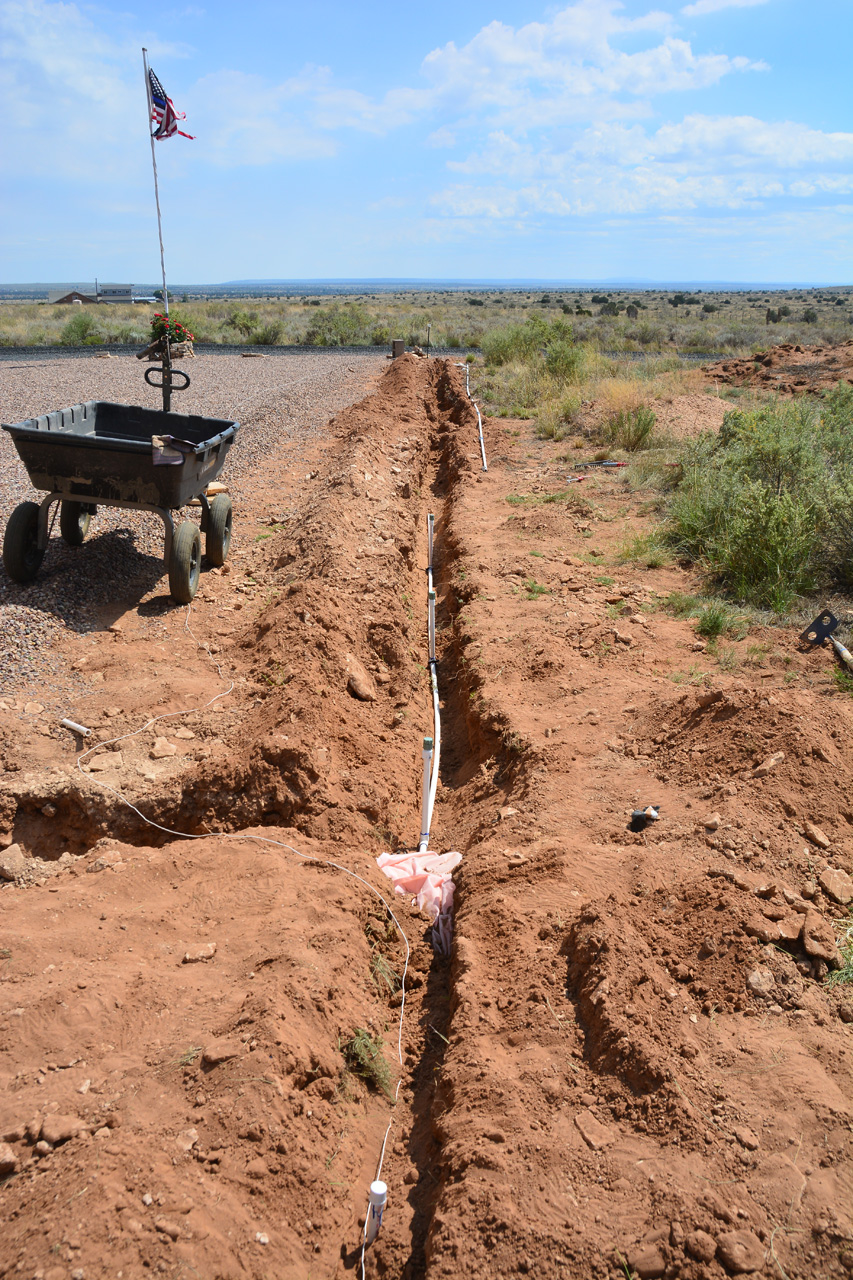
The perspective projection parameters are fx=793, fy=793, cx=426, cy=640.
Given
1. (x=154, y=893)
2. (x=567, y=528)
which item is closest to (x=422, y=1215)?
(x=154, y=893)

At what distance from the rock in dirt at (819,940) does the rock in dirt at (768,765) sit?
3.18 feet

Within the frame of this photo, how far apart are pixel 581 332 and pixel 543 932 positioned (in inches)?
1424

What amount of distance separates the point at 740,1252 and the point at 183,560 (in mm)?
5602

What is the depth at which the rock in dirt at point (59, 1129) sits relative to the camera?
256 centimetres

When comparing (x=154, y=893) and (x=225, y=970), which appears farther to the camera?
(x=154, y=893)

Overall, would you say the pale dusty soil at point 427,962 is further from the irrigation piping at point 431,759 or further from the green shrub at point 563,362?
the green shrub at point 563,362

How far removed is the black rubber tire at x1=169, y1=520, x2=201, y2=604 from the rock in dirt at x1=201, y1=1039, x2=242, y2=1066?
4244 mm

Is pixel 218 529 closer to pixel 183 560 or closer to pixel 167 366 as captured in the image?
pixel 183 560

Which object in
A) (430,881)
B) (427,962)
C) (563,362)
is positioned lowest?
(427,962)

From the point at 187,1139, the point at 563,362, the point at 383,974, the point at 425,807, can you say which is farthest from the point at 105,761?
the point at 563,362

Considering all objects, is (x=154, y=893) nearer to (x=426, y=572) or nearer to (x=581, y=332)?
(x=426, y=572)

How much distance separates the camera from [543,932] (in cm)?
384

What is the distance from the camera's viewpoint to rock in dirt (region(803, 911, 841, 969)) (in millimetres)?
3379

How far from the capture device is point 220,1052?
293 cm
